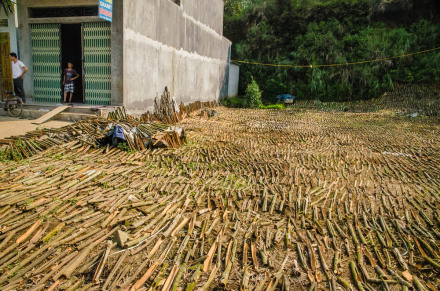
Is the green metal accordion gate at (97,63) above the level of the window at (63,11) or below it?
below

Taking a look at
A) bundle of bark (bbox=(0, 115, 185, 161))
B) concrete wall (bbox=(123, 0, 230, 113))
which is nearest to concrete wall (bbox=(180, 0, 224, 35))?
concrete wall (bbox=(123, 0, 230, 113))

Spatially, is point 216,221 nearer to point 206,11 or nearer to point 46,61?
point 46,61

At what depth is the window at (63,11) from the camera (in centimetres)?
749

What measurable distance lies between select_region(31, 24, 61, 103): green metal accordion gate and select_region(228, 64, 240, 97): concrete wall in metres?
10.6

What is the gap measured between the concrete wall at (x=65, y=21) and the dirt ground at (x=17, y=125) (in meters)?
1.42

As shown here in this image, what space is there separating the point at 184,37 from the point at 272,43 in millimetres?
9051

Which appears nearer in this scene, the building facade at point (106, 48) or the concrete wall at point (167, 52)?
the building facade at point (106, 48)

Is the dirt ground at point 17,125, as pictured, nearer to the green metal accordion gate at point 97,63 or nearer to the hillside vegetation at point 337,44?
the green metal accordion gate at point 97,63

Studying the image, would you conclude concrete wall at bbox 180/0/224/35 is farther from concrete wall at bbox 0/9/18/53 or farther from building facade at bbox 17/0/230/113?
concrete wall at bbox 0/9/18/53

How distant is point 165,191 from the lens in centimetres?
382

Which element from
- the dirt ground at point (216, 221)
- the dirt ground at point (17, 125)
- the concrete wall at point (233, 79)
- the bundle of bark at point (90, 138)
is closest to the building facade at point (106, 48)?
the dirt ground at point (17, 125)

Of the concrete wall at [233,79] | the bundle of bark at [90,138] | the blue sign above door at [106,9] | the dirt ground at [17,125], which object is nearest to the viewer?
the bundle of bark at [90,138]

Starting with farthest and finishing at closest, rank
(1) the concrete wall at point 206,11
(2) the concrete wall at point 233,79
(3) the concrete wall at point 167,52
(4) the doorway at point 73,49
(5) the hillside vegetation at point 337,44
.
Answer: (2) the concrete wall at point 233,79 < (5) the hillside vegetation at point 337,44 < (1) the concrete wall at point 206,11 < (4) the doorway at point 73,49 < (3) the concrete wall at point 167,52

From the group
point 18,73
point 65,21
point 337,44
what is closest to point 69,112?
point 18,73
